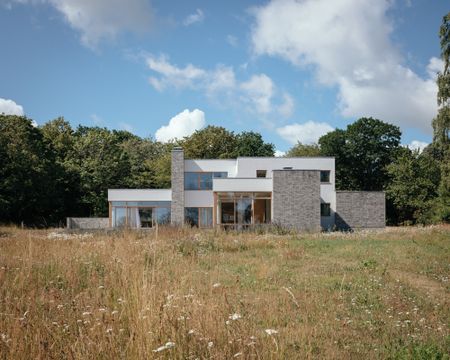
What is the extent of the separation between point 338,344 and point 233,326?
167cm

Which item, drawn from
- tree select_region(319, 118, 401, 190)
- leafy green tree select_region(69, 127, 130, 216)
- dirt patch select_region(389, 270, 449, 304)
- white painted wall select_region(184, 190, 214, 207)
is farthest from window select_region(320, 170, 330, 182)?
dirt patch select_region(389, 270, 449, 304)

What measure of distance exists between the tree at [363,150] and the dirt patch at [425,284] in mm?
39300

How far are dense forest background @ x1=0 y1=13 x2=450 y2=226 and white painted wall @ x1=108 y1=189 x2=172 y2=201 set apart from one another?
20.1ft

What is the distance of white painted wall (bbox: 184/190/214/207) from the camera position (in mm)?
32938

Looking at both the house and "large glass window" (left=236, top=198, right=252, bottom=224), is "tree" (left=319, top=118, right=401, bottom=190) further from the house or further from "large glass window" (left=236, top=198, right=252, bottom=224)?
"large glass window" (left=236, top=198, right=252, bottom=224)

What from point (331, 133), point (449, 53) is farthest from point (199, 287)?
point (331, 133)

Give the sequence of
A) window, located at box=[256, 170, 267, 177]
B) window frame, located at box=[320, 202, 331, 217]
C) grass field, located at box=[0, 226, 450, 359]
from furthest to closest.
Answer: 1. window, located at box=[256, 170, 267, 177]
2. window frame, located at box=[320, 202, 331, 217]
3. grass field, located at box=[0, 226, 450, 359]

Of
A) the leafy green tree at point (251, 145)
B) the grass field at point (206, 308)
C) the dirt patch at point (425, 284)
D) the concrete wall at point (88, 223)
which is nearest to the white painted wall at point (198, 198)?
the concrete wall at point (88, 223)

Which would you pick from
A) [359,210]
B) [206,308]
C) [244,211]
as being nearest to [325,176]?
[359,210]

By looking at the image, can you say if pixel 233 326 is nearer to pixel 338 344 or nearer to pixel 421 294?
pixel 338 344

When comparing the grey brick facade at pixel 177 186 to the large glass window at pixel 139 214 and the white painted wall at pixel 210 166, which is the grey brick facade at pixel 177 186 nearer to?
the large glass window at pixel 139 214

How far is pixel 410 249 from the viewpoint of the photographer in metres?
14.7

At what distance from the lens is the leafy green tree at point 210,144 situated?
4884 centimetres

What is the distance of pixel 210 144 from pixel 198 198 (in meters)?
17.0
